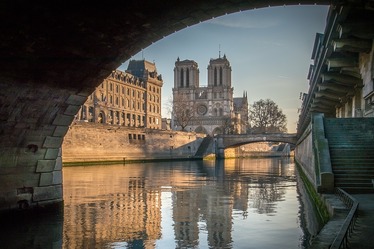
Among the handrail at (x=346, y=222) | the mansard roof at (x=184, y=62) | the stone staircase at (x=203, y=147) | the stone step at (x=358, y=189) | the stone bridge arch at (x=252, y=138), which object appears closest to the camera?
the handrail at (x=346, y=222)

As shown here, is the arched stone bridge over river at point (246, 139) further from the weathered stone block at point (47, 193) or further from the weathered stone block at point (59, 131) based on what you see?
the weathered stone block at point (59, 131)

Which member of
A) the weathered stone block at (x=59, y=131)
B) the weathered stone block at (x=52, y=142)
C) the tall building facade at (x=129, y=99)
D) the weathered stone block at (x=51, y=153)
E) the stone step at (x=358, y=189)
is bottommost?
the stone step at (x=358, y=189)

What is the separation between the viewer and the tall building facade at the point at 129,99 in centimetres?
8612

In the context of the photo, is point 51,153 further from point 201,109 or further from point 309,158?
point 201,109

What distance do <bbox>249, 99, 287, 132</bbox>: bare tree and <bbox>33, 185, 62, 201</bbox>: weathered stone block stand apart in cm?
9102

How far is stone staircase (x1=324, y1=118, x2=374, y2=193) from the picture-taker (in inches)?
618

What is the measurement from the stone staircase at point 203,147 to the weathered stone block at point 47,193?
66.1 metres

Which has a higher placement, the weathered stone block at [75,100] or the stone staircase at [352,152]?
the weathered stone block at [75,100]

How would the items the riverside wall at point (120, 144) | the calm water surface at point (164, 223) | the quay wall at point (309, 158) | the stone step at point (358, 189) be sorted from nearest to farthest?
the calm water surface at point (164, 223) → the stone step at point (358, 189) → the quay wall at point (309, 158) → the riverside wall at point (120, 144)

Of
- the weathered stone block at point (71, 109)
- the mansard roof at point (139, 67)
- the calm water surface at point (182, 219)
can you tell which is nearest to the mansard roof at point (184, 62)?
the mansard roof at point (139, 67)

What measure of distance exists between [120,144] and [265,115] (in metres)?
52.1

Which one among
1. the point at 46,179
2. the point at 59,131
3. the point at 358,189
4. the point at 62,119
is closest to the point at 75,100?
the point at 62,119

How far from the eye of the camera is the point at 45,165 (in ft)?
52.2

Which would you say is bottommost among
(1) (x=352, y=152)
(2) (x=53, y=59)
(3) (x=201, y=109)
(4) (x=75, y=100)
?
(1) (x=352, y=152)
